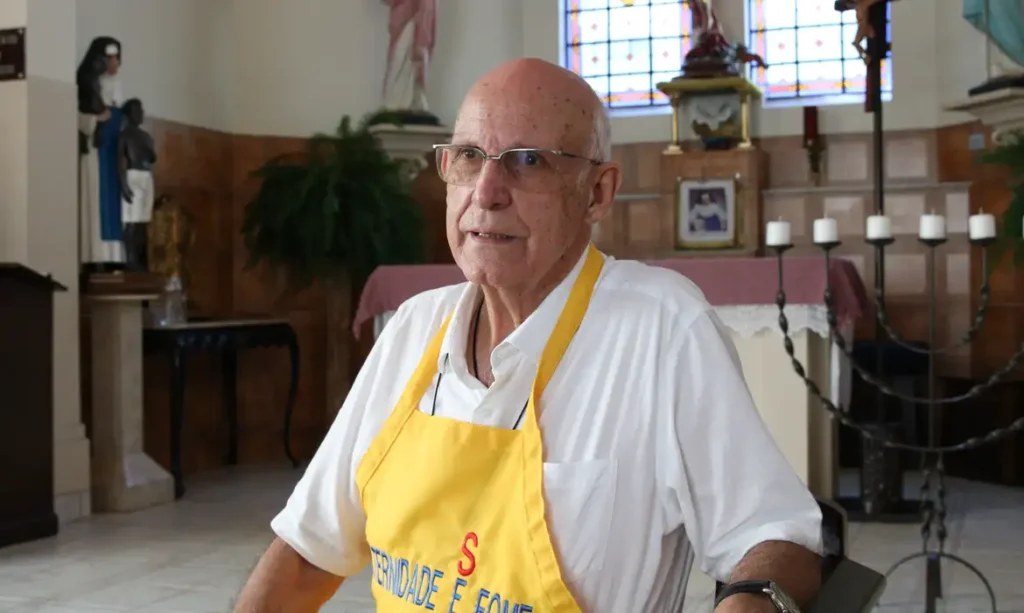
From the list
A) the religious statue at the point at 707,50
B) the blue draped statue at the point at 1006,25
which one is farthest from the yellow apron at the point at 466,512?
the religious statue at the point at 707,50

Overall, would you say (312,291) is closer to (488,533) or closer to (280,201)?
(280,201)

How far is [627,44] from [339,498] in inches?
290

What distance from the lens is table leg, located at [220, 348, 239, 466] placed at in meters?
7.76

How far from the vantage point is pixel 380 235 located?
7184 mm

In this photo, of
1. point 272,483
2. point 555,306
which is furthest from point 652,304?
point 272,483

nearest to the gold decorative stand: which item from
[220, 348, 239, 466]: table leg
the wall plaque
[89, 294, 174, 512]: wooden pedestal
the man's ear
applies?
[220, 348, 239, 466]: table leg

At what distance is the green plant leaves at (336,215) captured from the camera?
7184 mm

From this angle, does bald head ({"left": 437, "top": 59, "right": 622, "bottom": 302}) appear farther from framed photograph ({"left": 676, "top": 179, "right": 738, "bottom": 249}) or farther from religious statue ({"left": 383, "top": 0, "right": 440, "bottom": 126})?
religious statue ({"left": 383, "top": 0, "right": 440, "bottom": 126})

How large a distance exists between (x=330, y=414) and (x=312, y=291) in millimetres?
889

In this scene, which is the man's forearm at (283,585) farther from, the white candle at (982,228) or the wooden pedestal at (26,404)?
the wooden pedestal at (26,404)

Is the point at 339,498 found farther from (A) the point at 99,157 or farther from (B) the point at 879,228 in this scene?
(A) the point at 99,157

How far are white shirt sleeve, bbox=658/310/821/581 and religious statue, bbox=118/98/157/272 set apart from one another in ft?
17.2

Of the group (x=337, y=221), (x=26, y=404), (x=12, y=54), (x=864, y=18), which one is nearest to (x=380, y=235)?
(x=337, y=221)

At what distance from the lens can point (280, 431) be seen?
808 centimetres
